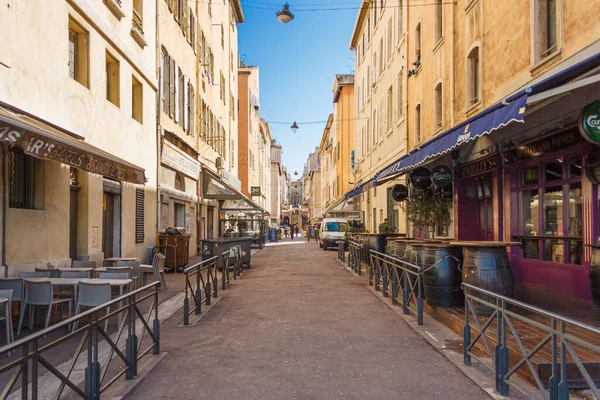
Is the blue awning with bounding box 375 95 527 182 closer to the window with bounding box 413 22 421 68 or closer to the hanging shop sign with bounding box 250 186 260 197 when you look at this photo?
the window with bounding box 413 22 421 68

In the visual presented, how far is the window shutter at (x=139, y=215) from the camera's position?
46.5 ft

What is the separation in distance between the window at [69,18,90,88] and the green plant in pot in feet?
31.4

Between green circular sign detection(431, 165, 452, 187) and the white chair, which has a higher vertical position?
green circular sign detection(431, 165, 452, 187)

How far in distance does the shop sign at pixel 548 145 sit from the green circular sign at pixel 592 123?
1.82m

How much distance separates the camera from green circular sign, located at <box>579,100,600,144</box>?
624 cm

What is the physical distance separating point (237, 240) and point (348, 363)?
10521mm

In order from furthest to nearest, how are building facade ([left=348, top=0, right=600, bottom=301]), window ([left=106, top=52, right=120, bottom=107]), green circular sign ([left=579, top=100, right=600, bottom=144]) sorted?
1. window ([left=106, top=52, right=120, bottom=107])
2. building facade ([left=348, top=0, right=600, bottom=301])
3. green circular sign ([left=579, top=100, right=600, bottom=144])

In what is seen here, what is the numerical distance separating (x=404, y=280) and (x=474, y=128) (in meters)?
2.68

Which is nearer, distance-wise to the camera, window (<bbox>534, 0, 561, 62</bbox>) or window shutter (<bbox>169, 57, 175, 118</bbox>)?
window (<bbox>534, 0, 561, 62</bbox>)

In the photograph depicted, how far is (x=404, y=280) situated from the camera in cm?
838

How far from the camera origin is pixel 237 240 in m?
15.6

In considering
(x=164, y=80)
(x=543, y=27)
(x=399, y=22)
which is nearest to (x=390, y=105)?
(x=399, y=22)

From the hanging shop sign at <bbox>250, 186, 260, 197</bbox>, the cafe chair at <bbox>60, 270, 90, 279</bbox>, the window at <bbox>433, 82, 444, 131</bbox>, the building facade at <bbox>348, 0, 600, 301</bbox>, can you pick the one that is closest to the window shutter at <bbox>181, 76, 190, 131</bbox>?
the building facade at <bbox>348, 0, 600, 301</bbox>

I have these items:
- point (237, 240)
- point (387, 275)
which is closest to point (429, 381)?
point (387, 275)
